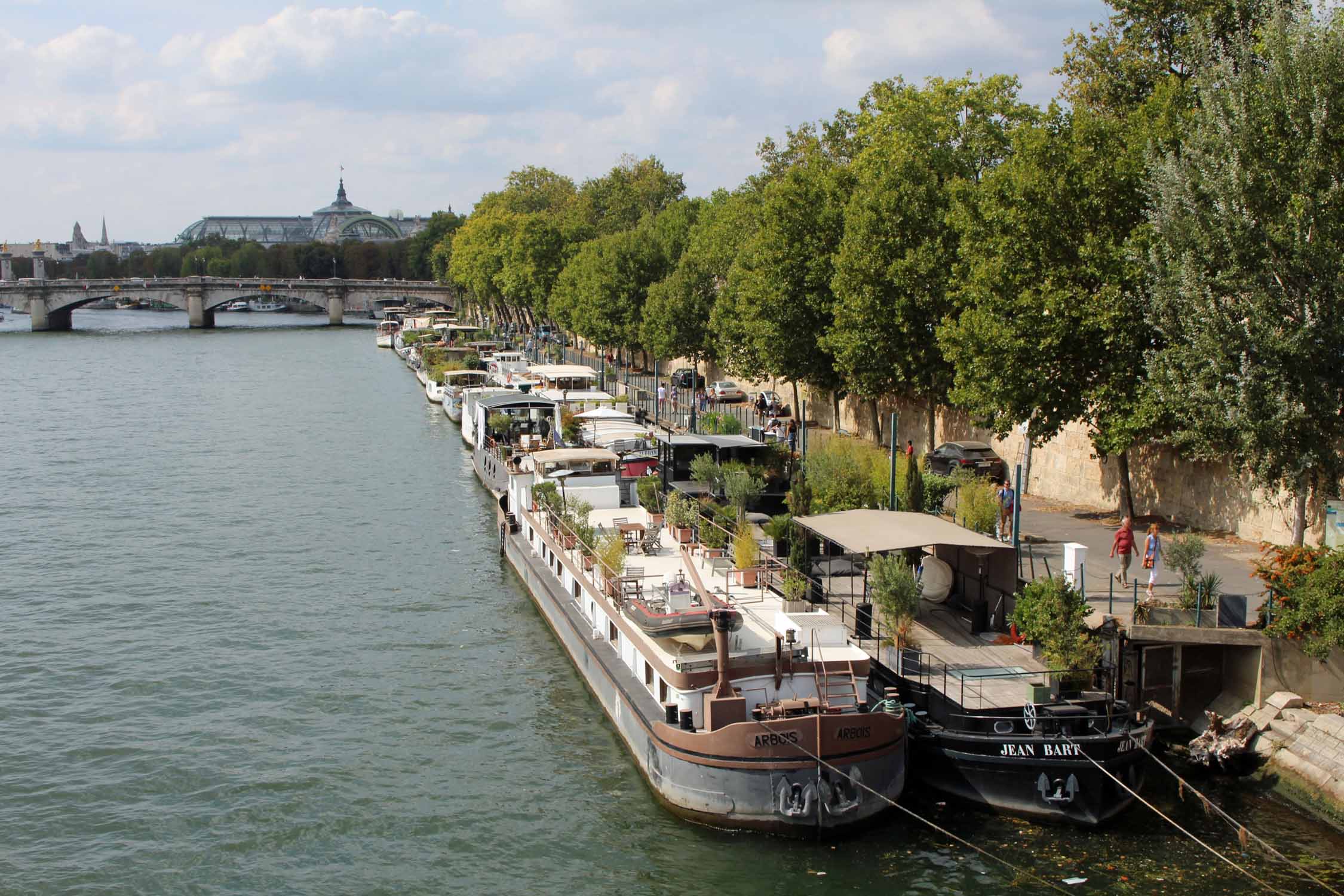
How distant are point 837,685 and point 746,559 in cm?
490

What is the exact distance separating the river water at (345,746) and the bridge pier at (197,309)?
108635 millimetres

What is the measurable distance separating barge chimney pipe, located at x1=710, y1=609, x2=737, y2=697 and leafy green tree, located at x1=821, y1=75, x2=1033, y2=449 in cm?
2011

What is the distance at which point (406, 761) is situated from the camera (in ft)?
71.9

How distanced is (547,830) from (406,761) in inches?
142

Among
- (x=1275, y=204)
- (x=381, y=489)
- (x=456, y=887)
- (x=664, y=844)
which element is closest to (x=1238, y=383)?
(x=1275, y=204)

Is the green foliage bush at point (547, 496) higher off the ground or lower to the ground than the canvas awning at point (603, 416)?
lower

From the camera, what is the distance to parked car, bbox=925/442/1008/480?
37781 mm

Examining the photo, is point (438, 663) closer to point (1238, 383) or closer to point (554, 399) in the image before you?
point (1238, 383)

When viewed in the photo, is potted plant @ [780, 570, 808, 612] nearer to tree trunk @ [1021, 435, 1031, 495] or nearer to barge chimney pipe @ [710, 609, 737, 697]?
barge chimney pipe @ [710, 609, 737, 697]

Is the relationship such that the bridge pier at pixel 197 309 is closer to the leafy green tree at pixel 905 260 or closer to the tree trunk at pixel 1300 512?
the leafy green tree at pixel 905 260

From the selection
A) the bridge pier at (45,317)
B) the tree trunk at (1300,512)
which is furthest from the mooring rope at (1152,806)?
the bridge pier at (45,317)

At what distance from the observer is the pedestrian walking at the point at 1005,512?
1144 inches

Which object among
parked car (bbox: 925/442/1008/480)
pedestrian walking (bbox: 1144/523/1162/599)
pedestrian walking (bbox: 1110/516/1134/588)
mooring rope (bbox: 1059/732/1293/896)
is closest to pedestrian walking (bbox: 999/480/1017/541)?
pedestrian walking (bbox: 1110/516/1134/588)

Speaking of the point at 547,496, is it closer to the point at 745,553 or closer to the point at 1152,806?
the point at 745,553
